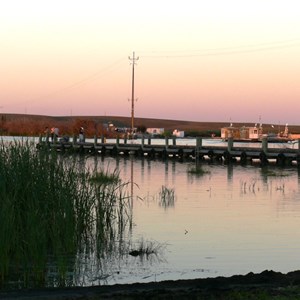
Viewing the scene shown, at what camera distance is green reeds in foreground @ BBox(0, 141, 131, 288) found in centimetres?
1266

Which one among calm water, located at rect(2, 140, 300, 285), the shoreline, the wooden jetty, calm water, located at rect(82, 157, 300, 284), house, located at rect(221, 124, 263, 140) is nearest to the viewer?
the shoreline

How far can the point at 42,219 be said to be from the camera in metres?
14.4

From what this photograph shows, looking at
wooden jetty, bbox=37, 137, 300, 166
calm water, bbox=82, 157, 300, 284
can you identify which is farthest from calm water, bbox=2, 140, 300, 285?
wooden jetty, bbox=37, 137, 300, 166

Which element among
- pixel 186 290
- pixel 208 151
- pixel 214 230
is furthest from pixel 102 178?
pixel 208 151

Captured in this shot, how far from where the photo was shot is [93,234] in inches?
651

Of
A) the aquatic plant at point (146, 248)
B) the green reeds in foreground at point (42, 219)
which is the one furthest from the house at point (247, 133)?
the green reeds in foreground at point (42, 219)

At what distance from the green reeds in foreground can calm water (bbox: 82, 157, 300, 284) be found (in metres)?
0.96

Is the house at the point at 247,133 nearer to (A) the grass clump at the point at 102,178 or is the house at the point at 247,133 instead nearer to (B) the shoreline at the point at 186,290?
(A) the grass clump at the point at 102,178

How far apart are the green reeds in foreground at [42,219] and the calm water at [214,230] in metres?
0.96

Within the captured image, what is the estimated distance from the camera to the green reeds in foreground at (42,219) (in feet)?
41.5

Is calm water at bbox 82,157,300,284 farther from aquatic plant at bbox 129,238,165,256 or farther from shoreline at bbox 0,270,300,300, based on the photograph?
shoreline at bbox 0,270,300,300

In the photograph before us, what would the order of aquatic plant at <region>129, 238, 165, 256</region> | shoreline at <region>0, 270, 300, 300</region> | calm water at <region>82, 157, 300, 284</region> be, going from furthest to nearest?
aquatic plant at <region>129, 238, 165, 256</region>, calm water at <region>82, 157, 300, 284</region>, shoreline at <region>0, 270, 300, 300</region>

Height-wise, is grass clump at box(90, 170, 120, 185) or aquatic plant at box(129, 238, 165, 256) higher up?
grass clump at box(90, 170, 120, 185)

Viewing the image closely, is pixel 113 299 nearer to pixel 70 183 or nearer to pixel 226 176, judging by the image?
pixel 70 183
